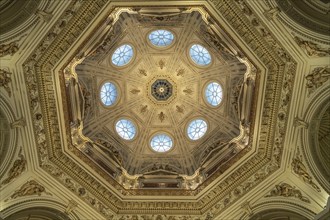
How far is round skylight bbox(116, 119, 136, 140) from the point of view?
20.2 meters

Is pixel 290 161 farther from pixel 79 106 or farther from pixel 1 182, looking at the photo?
pixel 1 182

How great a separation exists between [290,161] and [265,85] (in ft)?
10.4

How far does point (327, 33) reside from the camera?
11086 millimetres

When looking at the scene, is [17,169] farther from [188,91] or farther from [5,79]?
[188,91]

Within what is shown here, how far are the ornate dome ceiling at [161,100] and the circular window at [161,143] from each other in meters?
0.05

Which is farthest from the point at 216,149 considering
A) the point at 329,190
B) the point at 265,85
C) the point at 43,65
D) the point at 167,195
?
the point at 43,65

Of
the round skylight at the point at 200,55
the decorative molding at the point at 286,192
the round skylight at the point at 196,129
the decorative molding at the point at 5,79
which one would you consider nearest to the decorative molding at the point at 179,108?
the round skylight at the point at 196,129

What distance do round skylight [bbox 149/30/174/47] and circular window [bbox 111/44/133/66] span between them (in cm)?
134

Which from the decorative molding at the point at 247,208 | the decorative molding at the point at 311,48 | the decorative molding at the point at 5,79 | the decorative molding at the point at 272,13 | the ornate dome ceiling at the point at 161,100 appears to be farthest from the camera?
the ornate dome ceiling at the point at 161,100

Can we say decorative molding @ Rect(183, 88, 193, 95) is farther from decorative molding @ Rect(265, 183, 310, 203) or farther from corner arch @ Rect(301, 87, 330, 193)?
corner arch @ Rect(301, 87, 330, 193)

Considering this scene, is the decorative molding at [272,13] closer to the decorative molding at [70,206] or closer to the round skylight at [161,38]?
the round skylight at [161,38]

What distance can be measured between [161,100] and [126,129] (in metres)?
2.69

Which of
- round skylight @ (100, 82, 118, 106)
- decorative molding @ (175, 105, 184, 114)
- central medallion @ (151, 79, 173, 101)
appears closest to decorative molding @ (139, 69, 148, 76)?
central medallion @ (151, 79, 173, 101)

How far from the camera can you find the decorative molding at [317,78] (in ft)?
40.5
